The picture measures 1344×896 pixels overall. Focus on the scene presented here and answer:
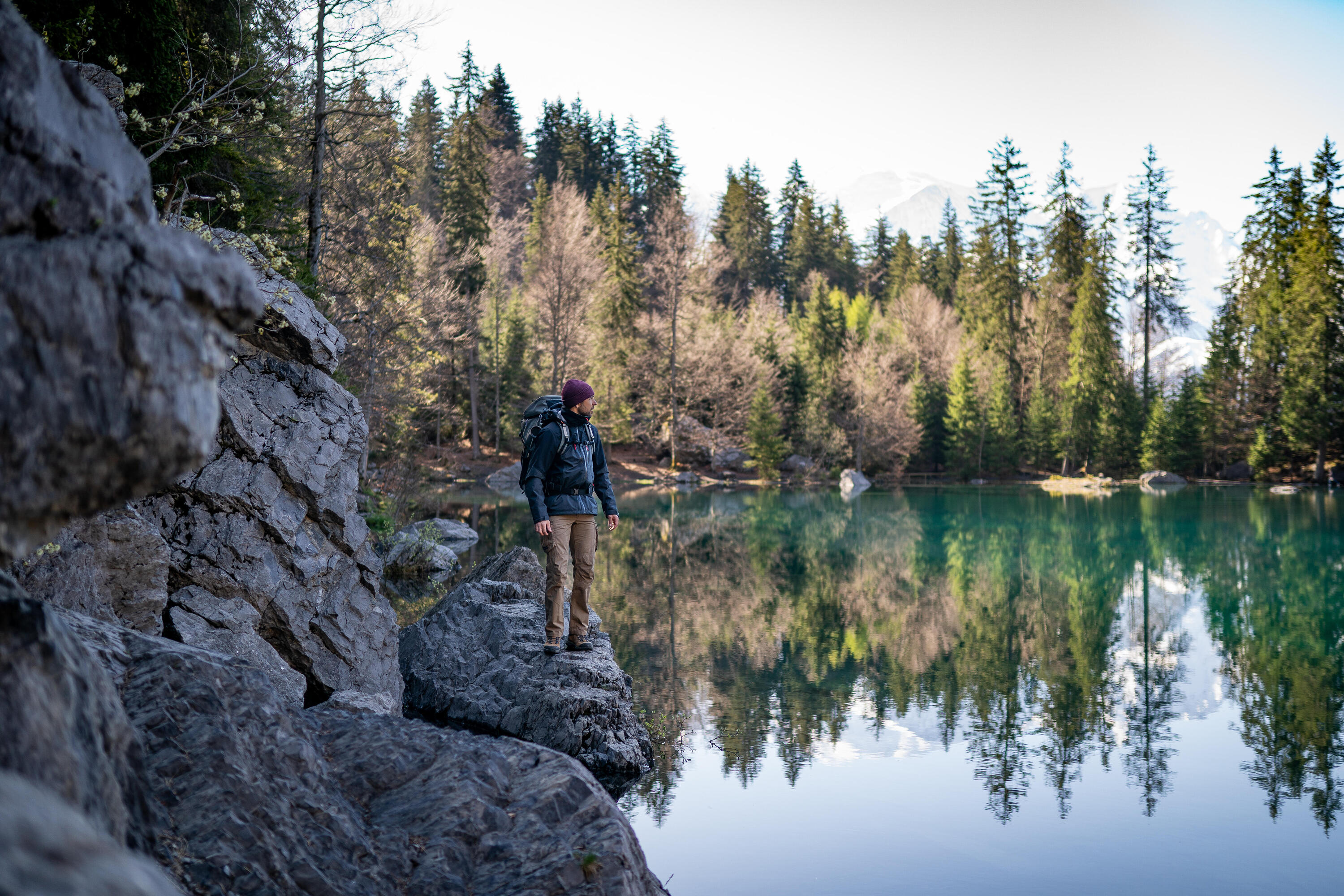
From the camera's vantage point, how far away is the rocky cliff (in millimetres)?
1959

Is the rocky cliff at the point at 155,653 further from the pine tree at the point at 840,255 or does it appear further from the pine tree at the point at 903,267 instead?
the pine tree at the point at 840,255

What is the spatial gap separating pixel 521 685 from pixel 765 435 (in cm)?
3440

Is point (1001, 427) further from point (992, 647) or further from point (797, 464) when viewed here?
point (992, 647)

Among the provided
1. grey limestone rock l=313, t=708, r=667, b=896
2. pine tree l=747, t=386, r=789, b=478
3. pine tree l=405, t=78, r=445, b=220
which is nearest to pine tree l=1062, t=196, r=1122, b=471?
pine tree l=747, t=386, r=789, b=478

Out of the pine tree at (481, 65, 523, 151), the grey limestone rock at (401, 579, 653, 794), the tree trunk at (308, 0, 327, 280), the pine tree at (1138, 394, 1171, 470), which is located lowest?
the grey limestone rock at (401, 579, 653, 794)

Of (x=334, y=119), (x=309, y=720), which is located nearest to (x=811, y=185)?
(x=334, y=119)

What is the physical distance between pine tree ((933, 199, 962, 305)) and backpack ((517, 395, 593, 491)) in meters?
58.2

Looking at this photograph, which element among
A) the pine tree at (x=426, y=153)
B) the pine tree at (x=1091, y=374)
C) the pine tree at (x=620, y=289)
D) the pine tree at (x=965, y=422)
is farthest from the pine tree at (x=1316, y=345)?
the pine tree at (x=426, y=153)

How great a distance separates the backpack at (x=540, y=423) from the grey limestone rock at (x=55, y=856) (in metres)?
4.79

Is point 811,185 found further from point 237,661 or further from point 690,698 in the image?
point 237,661

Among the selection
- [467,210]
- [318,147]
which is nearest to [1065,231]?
[467,210]

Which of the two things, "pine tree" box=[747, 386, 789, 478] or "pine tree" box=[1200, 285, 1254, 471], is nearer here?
"pine tree" box=[747, 386, 789, 478]

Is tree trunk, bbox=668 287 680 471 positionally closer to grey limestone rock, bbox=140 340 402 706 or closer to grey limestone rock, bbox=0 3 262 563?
grey limestone rock, bbox=140 340 402 706

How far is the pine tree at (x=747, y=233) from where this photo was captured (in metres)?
63.4
